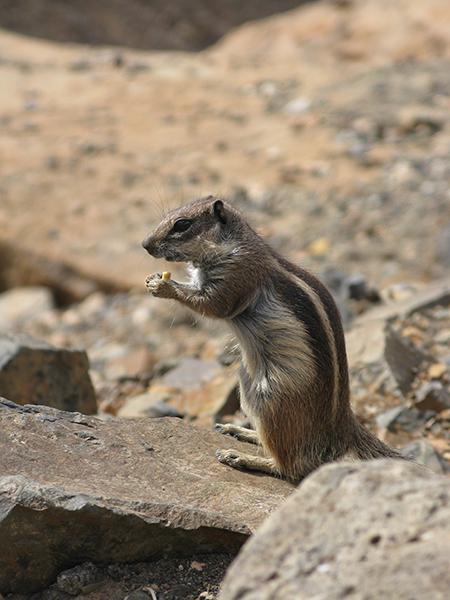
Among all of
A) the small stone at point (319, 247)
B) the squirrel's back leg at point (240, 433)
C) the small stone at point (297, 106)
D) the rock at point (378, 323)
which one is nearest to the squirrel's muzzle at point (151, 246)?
the squirrel's back leg at point (240, 433)

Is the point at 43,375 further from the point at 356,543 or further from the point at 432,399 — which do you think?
the point at 356,543

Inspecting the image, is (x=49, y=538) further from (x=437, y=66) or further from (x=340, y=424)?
(x=437, y=66)

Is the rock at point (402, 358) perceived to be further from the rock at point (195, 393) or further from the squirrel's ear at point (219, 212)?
the squirrel's ear at point (219, 212)

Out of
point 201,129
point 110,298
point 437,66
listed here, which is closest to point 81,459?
point 110,298

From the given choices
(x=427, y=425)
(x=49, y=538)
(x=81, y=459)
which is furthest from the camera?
(x=427, y=425)

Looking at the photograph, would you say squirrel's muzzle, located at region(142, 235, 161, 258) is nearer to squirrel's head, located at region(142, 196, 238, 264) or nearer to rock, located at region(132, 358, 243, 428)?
squirrel's head, located at region(142, 196, 238, 264)

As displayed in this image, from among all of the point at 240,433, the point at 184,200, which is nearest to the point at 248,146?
the point at 184,200
